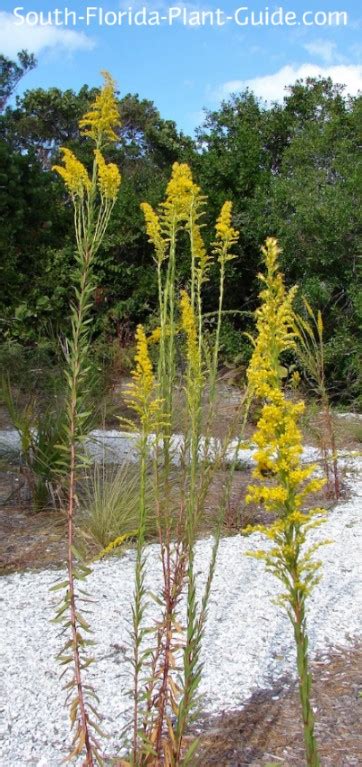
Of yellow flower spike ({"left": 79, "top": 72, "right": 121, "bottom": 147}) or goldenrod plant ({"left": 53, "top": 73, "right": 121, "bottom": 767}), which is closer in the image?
goldenrod plant ({"left": 53, "top": 73, "right": 121, "bottom": 767})

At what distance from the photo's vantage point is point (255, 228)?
10391 millimetres

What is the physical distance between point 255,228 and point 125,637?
8303mm

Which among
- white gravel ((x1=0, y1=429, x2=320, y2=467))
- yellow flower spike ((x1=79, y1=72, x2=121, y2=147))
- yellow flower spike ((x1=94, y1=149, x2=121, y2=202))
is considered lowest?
white gravel ((x1=0, y1=429, x2=320, y2=467))

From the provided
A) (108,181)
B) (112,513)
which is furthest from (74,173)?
(112,513)

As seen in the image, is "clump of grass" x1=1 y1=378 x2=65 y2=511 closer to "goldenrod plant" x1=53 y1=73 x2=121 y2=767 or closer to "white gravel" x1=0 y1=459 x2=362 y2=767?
"white gravel" x1=0 y1=459 x2=362 y2=767

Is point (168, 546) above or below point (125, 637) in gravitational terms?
above

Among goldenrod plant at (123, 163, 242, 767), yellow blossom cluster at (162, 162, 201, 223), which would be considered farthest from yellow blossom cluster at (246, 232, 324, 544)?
yellow blossom cluster at (162, 162, 201, 223)

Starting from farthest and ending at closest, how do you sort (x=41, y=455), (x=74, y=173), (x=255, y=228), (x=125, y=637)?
(x=255, y=228), (x=41, y=455), (x=125, y=637), (x=74, y=173)

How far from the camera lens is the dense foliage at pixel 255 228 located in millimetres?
9352

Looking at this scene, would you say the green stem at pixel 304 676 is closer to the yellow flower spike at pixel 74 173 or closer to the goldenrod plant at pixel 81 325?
the goldenrod plant at pixel 81 325

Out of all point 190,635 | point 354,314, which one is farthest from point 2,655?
point 354,314

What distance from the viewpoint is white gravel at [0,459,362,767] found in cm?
227

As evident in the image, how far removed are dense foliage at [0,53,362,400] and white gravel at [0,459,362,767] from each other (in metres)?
4.87

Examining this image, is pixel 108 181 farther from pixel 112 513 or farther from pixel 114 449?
pixel 114 449
